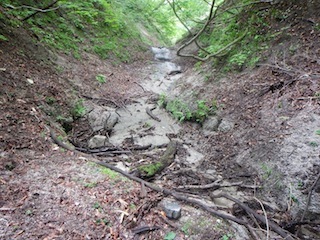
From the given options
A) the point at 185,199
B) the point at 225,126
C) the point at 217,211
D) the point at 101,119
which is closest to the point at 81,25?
the point at 101,119

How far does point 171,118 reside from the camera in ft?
27.0

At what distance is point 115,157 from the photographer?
5414 mm

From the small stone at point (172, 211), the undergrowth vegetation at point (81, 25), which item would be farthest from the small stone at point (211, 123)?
the undergrowth vegetation at point (81, 25)

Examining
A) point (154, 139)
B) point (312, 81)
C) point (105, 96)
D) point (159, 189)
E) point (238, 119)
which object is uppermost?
point (312, 81)

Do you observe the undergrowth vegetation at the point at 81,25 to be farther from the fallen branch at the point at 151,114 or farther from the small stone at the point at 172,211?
the small stone at the point at 172,211

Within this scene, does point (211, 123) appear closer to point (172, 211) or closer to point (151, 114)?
point (151, 114)

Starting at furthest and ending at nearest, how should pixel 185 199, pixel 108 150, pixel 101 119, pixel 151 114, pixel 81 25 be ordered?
pixel 81 25 → pixel 151 114 → pixel 101 119 → pixel 108 150 → pixel 185 199

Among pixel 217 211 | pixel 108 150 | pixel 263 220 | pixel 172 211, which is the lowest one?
pixel 108 150

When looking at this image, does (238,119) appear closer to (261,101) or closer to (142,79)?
(261,101)

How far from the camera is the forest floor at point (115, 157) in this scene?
3.14 metres

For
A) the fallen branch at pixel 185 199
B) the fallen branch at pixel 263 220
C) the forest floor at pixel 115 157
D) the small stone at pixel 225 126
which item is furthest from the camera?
the small stone at pixel 225 126

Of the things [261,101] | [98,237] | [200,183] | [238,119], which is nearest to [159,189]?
[200,183]

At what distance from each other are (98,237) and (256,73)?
612 cm

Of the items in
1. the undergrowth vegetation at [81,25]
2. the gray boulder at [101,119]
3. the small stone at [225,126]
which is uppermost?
the small stone at [225,126]
